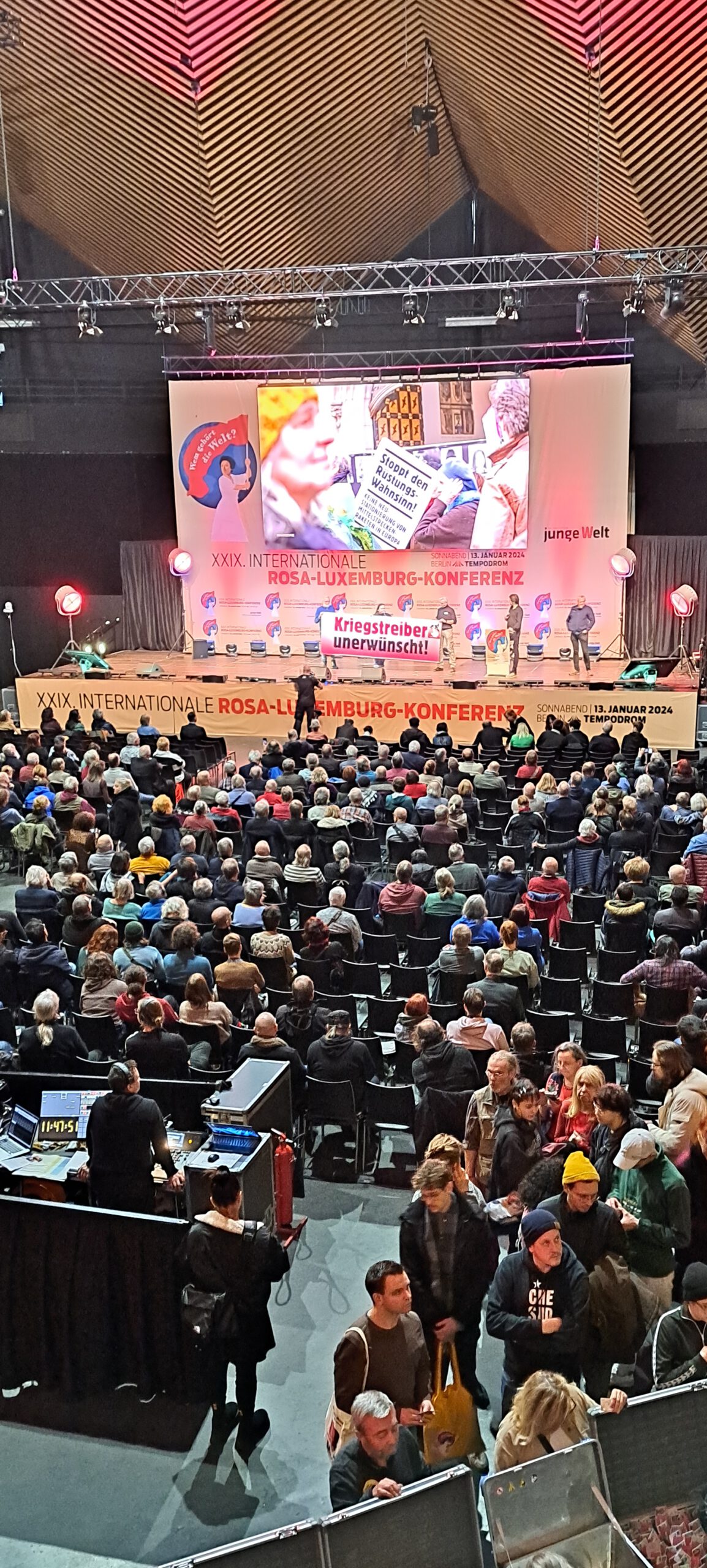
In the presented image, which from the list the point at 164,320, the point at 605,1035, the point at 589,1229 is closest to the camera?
the point at 589,1229

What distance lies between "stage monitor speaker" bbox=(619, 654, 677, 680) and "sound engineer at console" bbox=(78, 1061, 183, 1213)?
13356 mm

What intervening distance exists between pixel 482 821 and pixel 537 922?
2.81 metres

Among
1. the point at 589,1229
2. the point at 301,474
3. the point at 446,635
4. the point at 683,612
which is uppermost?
the point at 301,474

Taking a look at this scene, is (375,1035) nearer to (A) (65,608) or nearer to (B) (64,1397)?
(B) (64,1397)

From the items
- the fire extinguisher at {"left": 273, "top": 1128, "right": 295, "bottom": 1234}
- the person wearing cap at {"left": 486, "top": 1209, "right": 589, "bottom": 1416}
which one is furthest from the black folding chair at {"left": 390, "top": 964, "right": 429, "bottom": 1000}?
the person wearing cap at {"left": 486, "top": 1209, "right": 589, "bottom": 1416}

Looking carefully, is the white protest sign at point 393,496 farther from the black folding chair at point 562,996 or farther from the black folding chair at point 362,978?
the black folding chair at point 562,996

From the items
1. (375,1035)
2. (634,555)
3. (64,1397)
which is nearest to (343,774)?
(375,1035)

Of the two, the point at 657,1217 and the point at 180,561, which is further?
the point at 180,561

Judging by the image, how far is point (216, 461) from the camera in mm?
21281

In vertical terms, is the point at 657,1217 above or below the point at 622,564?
below

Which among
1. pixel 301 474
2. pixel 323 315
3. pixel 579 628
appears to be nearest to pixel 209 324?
pixel 323 315

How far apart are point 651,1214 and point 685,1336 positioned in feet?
2.29

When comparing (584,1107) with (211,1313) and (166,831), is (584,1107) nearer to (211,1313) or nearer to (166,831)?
(211,1313)

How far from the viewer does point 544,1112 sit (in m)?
5.94
